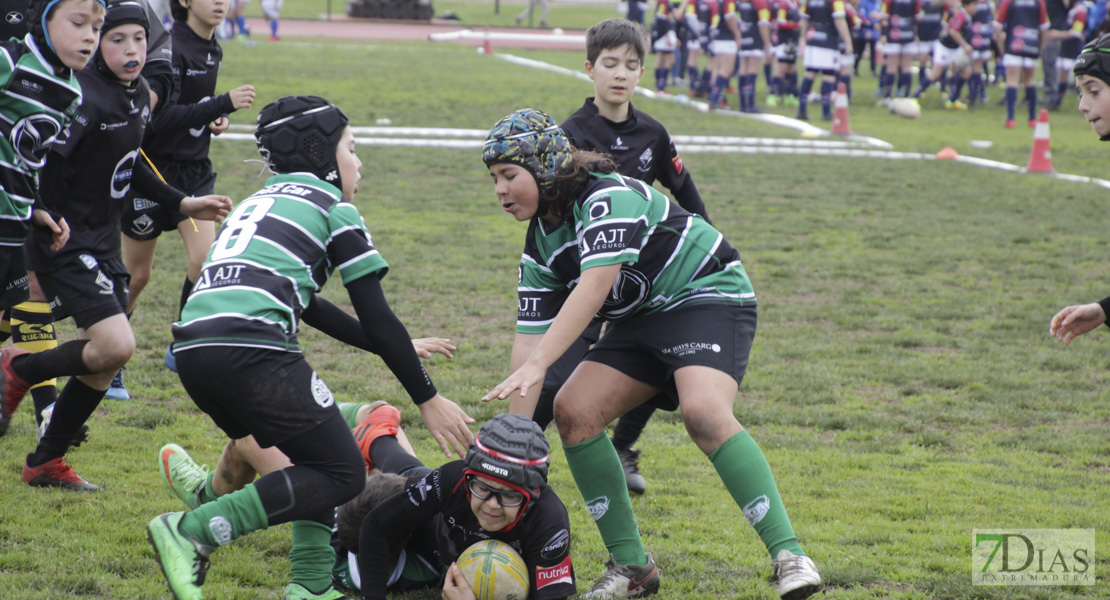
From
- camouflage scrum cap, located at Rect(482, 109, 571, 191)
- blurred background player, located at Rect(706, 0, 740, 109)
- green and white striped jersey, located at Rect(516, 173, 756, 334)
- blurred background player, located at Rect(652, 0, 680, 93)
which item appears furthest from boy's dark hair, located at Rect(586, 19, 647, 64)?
blurred background player, located at Rect(652, 0, 680, 93)

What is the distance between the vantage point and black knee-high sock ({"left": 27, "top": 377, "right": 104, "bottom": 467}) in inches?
175

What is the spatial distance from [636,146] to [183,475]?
2.59 m

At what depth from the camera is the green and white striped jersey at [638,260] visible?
366 centimetres

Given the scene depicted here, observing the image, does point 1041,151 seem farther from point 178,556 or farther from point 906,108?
point 178,556

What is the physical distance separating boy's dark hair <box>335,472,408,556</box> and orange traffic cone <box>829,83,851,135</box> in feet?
49.6

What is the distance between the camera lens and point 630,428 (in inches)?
196

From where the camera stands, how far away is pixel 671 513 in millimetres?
4586

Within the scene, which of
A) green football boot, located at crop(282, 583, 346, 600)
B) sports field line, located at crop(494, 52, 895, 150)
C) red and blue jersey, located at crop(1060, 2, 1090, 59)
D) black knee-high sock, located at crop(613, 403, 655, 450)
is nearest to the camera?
green football boot, located at crop(282, 583, 346, 600)

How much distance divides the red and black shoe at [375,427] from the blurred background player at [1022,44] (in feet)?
58.2

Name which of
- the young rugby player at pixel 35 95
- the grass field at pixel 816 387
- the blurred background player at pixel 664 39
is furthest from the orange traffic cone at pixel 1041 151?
the young rugby player at pixel 35 95

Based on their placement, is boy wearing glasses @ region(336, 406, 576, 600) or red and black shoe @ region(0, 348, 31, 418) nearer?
boy wearing glasses @ region(336, 406, 576, 600)

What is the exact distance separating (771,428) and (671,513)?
1.29 m

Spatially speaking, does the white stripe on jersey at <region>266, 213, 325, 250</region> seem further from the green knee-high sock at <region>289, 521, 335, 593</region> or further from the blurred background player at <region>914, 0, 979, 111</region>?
the blurred background player at <region>914, 0, 979, 111</region>

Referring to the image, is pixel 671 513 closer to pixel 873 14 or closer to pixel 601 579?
pixel 601 579
